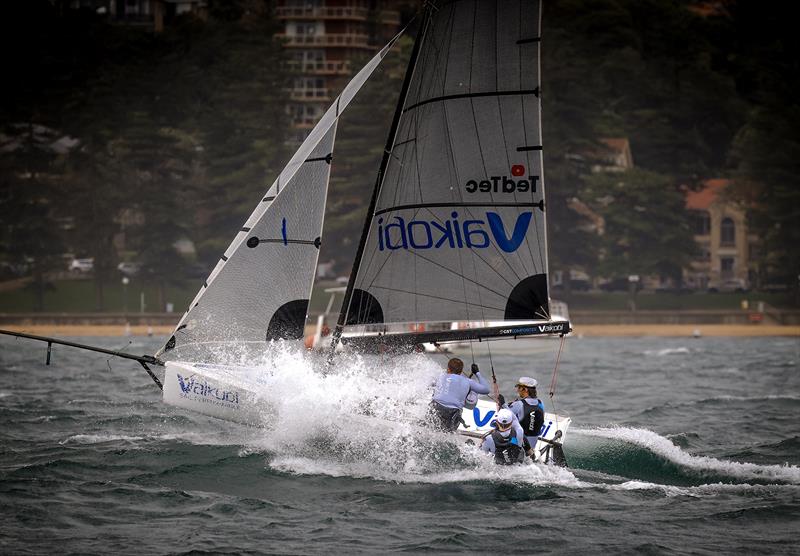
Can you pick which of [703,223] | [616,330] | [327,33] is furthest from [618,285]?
[327,33]

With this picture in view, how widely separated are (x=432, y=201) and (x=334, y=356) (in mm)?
2823

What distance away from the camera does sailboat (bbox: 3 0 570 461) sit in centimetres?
2023

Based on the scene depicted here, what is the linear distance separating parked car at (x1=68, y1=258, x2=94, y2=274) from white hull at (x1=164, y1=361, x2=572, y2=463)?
229 feet

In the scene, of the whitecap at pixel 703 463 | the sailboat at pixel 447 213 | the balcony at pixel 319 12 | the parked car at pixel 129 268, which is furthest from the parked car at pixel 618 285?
the sailboat at pixel 447 213

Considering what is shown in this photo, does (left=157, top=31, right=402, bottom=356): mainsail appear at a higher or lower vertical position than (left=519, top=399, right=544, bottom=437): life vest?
higher

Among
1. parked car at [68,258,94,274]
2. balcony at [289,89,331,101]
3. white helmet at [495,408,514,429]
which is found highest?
Result: balcony at [289,89,331,101]

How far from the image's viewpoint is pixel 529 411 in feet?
64.1

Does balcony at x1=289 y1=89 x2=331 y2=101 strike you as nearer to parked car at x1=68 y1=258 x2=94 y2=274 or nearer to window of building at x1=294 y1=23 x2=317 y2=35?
window of building at x1=294 y1=23 x2=317 y2=35

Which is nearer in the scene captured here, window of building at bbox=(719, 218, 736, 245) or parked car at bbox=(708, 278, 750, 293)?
parked car at bbox=(708, 278, 750, 293)

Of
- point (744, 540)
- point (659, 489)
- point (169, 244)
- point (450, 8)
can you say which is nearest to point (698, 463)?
point (659, 489)

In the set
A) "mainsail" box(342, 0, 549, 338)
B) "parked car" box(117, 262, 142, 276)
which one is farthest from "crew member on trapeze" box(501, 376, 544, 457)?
"parked car" box(117, 262, 142, 276)

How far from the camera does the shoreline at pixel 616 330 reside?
70.2m

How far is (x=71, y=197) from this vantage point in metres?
82.4

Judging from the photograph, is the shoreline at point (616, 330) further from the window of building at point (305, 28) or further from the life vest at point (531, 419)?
the window of building at point (305, 28)
